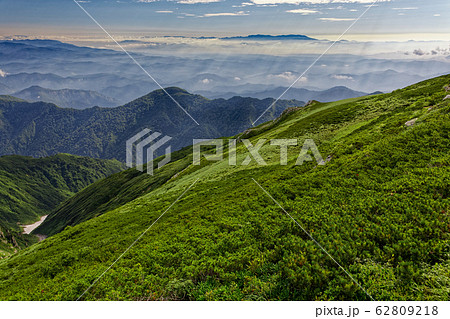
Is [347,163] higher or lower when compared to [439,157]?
lower

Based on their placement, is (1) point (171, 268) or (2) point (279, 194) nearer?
(1) point (171, 268)

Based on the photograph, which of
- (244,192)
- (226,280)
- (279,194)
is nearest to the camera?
(226,280)

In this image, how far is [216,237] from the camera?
55.0 ft

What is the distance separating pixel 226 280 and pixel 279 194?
36.4 feet

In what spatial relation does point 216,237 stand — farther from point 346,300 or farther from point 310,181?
point 310,181

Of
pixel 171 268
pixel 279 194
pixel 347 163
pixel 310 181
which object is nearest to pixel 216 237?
pixel 171 268

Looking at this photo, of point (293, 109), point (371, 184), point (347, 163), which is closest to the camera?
point (371, 184)

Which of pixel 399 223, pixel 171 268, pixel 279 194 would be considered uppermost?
pixel 399 223

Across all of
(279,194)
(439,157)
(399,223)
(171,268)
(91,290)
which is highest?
(439,157)

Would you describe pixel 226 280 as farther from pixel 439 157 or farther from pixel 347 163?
pixel 439 157
